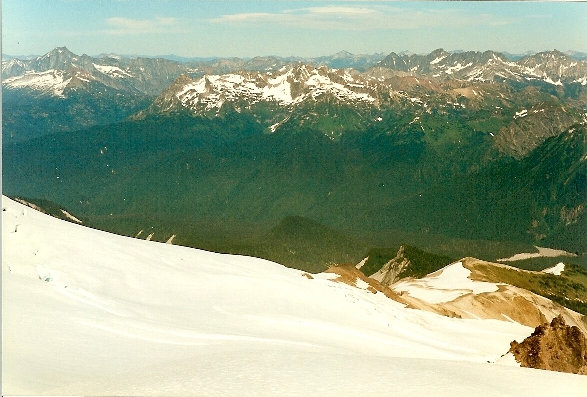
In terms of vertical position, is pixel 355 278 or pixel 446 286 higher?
pixel 355 278

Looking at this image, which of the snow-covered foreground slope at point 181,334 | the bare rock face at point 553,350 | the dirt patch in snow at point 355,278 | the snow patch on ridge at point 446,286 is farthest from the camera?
the snow patch on ridge at point 446,286

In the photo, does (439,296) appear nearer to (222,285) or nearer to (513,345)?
(513,345)

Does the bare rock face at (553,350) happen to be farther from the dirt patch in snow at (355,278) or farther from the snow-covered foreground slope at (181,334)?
the dirt patch in snow at (355,278)

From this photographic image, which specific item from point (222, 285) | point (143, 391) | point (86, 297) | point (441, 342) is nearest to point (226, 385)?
point (143, 391)

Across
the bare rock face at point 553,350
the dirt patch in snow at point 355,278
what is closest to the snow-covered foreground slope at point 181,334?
the bare rock face at point 553,350

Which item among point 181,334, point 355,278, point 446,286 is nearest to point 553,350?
point 181,334

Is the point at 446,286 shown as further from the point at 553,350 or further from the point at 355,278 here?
the point at 553,350

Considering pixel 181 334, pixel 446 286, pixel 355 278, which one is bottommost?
pixel 446 286

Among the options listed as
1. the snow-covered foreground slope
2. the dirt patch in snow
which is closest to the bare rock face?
the snow-covered foreground slope
